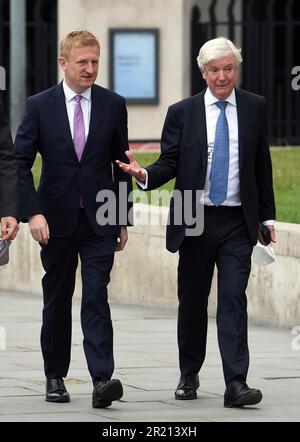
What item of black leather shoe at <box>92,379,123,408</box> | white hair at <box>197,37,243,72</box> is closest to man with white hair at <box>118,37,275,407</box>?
white hair at <box>197,37,243,72</box>

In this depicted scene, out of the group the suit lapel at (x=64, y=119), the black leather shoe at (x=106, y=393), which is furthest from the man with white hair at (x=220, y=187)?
the black leather shoe at (x=106, y=393)

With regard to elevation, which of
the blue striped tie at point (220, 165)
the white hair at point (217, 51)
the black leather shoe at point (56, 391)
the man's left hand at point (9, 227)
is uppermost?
the white hair at point (217, 51)

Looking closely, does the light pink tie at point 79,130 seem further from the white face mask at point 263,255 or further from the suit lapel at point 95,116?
the white face mask at point 263,255

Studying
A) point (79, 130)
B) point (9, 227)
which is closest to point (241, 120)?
point (79, 130)

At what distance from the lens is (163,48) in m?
24.3

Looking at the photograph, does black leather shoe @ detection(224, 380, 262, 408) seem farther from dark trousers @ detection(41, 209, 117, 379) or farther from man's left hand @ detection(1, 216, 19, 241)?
man's left hand @ detection(1, 216, 19, 241)

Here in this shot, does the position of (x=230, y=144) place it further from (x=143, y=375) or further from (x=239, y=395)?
(x=143, y=375)

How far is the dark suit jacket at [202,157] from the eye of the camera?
8.09 meters

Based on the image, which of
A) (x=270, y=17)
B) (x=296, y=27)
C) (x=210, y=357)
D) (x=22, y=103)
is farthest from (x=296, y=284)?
(x=296, y=27)

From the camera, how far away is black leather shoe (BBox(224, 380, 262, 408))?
308 inches

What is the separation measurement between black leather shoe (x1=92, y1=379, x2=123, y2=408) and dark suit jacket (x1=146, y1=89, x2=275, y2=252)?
0.83 meters

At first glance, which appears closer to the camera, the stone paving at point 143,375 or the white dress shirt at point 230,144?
the stone paving at point 143,375

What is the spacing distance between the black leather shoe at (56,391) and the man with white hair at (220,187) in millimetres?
590
